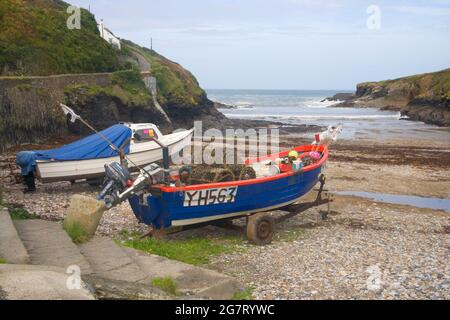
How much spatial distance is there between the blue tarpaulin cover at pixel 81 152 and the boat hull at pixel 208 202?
5.78 metres

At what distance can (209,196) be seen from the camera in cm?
1104

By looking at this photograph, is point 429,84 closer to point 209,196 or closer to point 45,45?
point 45,45

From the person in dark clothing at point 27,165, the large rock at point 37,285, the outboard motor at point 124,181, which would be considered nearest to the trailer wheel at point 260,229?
the outboard motor at point 124,181

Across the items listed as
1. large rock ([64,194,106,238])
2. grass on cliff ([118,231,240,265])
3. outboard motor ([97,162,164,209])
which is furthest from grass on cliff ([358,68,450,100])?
large rock ([64,194,106,238])

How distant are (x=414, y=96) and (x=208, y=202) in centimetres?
7205

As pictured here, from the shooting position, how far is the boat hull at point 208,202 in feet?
35.3

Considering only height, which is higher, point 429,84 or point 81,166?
point 429,84

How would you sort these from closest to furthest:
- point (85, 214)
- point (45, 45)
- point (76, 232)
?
point (76, 232), point (85, 214), point (45, 45)

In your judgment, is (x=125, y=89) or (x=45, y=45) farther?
(x=125, y=89)

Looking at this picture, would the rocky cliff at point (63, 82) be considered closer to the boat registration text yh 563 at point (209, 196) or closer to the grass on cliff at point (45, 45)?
the grass on cliff at point (45, 45)

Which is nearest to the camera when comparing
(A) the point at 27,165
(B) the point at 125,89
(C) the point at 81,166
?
(A) the point at 27,165

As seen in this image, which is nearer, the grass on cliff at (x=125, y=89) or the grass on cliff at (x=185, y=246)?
the grass on cliff at (x=185, y=246)

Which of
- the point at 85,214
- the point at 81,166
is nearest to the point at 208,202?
the point at 85,214

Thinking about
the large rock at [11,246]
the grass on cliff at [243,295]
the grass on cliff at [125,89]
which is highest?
the grass on cliff at [125,89]
